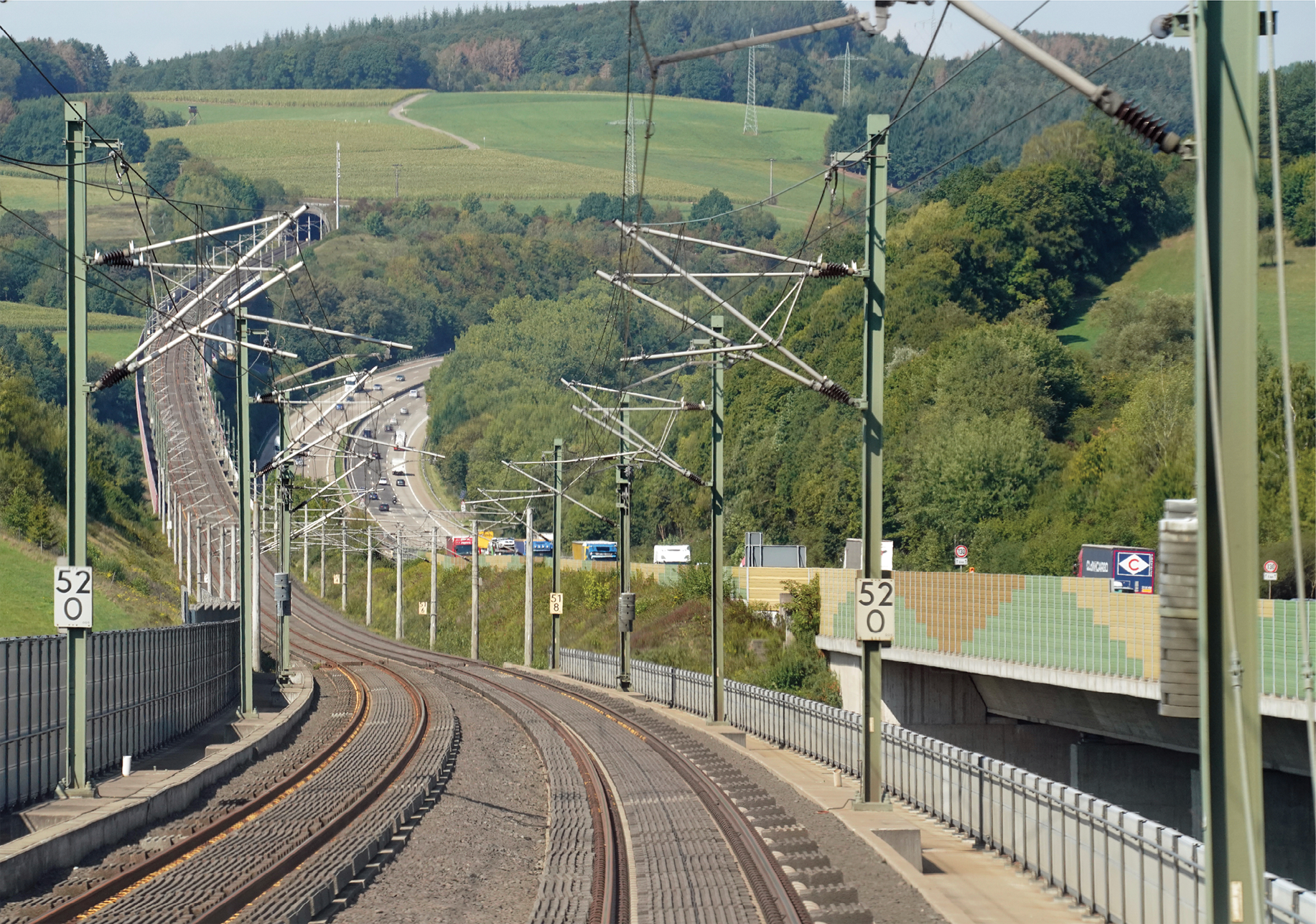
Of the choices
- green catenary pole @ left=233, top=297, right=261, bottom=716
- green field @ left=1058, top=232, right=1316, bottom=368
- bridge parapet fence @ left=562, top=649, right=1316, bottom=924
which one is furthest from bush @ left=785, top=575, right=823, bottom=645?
green field @ left=1058, top=232, right=1316, bottom=368

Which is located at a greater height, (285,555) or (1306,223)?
(1306,223)

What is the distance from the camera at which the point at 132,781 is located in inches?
1005

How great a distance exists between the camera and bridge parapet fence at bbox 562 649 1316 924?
13.7 m

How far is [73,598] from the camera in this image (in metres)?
23.1

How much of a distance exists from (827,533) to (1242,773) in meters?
90.8

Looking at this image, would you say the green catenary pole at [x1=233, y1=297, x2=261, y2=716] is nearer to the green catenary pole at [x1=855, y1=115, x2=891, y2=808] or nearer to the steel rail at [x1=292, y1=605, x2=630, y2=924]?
the steel rail at [x1=292, y1=605, x2=630, y2=924]

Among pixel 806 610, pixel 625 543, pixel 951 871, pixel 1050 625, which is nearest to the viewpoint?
pixel 951 871

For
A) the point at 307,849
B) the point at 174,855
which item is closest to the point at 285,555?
the point at 307,849

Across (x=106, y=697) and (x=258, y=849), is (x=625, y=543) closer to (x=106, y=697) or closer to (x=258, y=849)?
(x=106, y=697)

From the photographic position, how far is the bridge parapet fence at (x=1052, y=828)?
541 inches

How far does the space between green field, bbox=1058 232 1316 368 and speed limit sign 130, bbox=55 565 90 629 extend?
78.1 meters

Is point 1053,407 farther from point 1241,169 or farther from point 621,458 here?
point 1241,169

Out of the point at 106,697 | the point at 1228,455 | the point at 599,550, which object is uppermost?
the point at 1228,455

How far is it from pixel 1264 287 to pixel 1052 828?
131 metres
